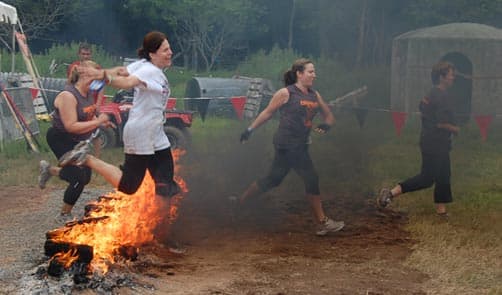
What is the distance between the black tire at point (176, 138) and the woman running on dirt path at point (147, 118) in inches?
273

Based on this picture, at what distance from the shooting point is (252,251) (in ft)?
21.7

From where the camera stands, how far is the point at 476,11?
23.8 metres

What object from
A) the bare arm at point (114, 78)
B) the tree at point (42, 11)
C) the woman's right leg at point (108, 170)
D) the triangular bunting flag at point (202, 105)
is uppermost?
the tree at point (42, 11)

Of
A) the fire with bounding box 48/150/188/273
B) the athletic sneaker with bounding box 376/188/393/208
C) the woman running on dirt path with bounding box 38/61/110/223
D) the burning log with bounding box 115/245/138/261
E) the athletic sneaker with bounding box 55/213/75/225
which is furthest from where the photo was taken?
the athletic sneaker with bounding box 376/188/393/208

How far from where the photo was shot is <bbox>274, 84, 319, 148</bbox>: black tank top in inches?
292

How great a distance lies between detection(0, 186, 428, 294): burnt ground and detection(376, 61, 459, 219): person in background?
0.51 metres

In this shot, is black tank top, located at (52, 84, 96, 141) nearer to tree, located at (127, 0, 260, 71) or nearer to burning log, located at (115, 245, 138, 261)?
burning log, located at (115, 245, 138, 261)

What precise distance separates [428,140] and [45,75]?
16.4m

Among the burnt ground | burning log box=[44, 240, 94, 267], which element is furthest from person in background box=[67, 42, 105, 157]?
burning log box=[44, 240, 94, 267]

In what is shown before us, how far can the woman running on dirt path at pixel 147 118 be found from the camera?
563 cm

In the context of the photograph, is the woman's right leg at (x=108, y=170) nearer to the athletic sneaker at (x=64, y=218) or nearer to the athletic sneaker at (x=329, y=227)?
the athletic sneaker at (x=64, y=218)

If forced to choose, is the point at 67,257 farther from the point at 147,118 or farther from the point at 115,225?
the point at 147,118

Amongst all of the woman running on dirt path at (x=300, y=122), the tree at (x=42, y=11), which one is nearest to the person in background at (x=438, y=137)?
the woman running on dirt path at (x=300, y=122)

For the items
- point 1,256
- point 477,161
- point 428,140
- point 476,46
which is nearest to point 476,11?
point 476,46
